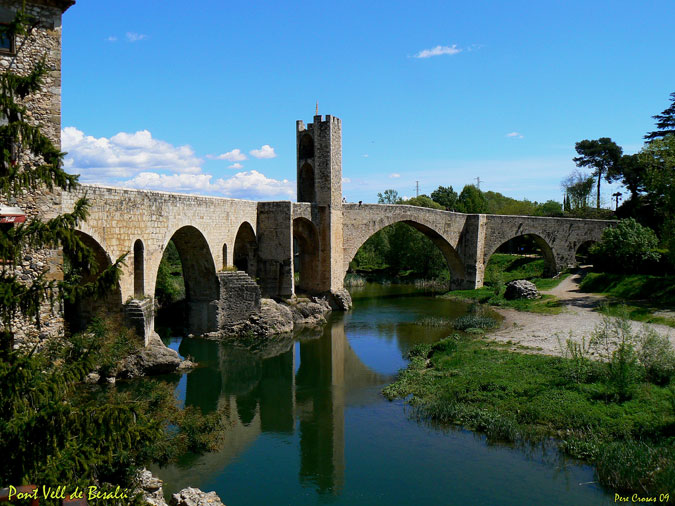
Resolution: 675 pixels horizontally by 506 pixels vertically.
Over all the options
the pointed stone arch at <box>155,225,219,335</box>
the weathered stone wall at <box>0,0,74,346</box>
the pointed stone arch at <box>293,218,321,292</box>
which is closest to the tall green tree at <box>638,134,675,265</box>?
the pointed stone arch at <box>293,218,321,292</box>

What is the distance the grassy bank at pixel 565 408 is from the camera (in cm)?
868

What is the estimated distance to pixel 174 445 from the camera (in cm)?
946

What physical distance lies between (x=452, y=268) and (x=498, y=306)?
6.06m

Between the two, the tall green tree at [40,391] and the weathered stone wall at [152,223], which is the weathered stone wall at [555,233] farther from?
the tall green tree at [40,391]

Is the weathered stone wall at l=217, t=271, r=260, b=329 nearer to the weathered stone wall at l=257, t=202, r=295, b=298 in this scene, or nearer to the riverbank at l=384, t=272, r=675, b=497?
the weathered stone wall at l=257, t=202, r=295, b=298

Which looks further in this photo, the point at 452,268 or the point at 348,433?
the point at 452,268

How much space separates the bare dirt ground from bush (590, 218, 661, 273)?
2686 millimetres

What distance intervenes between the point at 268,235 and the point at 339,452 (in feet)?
39.3

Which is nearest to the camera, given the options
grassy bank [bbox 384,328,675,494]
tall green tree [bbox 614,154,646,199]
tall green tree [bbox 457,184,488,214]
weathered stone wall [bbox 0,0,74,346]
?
weathered stone wall [bbox 0,0,74,346]

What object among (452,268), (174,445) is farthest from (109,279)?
(452,268)

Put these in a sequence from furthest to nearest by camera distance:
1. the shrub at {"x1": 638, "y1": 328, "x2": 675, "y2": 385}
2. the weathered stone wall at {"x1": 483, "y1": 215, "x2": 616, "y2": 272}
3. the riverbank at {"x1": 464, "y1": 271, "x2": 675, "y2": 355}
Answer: the weathered stone wall at {"x1": 483, "y1": 215, "x2": 616, "y2": 272} < the riverbank at {"x1": 464, "y1": 271, "x2": 675, "y2": 355} < the shrub at {"x1": 638, "y1": 328, "x2": 675, "y2": 385}

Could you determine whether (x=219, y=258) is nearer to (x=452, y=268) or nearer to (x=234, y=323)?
(x=234, y=323)

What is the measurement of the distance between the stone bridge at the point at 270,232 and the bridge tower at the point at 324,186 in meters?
0.04

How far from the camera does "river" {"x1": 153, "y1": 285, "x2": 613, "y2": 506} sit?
27.8ft
